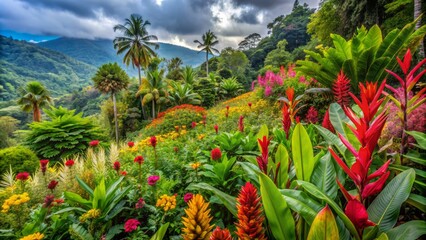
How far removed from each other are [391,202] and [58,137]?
8938mm

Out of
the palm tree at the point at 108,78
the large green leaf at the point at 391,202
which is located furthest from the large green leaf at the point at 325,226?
the palm tree at the point at 108,78

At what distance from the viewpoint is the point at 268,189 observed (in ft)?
3.37

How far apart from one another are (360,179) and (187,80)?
24.1 meters

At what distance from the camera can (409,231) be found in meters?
0.97

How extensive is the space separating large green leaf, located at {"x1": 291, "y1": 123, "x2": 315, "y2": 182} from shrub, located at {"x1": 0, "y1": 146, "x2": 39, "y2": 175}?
7469 mm

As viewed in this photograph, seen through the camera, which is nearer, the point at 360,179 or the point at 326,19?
the point at 360,179

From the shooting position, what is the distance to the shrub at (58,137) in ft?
24.6

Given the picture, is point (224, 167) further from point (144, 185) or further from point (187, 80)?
point (187, 80)

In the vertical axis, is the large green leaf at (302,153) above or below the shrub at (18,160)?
above

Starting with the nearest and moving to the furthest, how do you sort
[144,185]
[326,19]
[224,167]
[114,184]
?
[224,167]
[114,184]
[144,185]
[326,19]

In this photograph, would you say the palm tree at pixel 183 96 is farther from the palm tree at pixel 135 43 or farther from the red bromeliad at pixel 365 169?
the red bromeliad at pixel 365 169

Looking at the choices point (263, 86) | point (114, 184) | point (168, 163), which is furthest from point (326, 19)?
point (114, 184)

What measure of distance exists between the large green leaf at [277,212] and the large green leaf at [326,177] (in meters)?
0.35

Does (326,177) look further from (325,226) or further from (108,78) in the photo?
(108,78)
